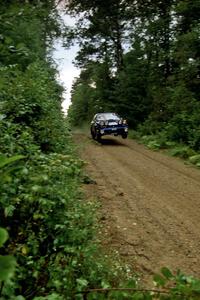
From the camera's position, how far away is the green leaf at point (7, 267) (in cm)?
132

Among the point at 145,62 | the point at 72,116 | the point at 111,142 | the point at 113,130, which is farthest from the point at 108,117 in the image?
the point at 145,62

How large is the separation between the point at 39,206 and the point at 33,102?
8.73m

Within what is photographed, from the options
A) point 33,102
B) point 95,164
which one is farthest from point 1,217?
point 95,164

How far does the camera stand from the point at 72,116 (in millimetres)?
20234

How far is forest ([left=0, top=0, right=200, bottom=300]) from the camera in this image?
2.94 metres

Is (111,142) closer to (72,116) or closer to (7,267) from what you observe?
(72,116)

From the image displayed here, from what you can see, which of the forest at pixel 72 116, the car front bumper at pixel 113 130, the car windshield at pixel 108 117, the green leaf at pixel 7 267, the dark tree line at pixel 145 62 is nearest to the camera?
the green leaf at pixel 7 267

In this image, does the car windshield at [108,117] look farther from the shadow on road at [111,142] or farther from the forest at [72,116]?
the forest at [72,116]

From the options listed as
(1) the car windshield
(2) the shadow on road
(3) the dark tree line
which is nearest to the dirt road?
(3) the dark tree line

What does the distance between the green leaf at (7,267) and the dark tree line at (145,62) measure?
51.7 feet

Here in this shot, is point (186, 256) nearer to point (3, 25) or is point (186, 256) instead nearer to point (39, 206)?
point (39, 206)

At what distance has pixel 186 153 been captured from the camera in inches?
741

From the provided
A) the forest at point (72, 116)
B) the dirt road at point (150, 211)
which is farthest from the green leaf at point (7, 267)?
the dirt road at point (150, 211)

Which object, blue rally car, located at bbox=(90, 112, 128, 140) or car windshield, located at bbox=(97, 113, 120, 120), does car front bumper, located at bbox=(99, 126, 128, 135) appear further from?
car windshield, located at bbox=(97, 113, 120, 120)
